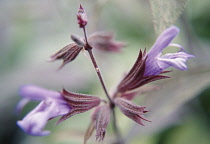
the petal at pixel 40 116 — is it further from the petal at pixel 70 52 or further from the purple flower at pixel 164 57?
the purple flower at pixel 164 57

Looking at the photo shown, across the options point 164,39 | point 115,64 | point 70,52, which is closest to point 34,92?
point 70,52

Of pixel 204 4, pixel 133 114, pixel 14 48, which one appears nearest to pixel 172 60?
pixel 133 114

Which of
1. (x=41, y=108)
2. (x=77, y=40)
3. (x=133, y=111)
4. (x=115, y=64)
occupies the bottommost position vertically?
(x=133, y=111)

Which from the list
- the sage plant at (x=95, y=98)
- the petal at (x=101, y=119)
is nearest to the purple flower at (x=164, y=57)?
the sage plant at (x=95, y=98)

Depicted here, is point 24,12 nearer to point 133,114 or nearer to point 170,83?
point 170,83

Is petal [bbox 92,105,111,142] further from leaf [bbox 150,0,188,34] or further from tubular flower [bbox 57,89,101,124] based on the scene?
leaf [bbox 150,0,188,34]

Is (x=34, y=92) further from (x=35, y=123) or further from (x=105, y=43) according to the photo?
(x=105, y=43)

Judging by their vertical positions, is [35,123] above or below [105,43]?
below
